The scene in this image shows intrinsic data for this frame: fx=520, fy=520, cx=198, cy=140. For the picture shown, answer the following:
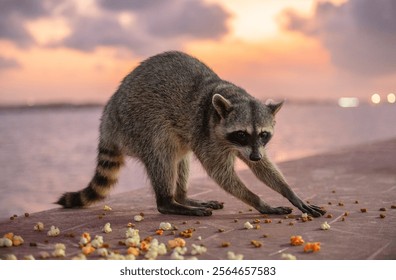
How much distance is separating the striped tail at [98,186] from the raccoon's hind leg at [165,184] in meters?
0.47

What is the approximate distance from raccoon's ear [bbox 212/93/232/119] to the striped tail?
1129mm

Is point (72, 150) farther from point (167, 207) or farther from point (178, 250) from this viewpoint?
point (178, 250)

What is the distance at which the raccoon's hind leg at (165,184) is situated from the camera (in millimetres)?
4672

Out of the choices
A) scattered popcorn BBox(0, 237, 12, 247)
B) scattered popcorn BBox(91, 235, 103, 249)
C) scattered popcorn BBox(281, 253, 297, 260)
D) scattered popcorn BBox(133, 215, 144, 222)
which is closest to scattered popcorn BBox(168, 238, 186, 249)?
scattered popcorn BBox(91, 235, 103, 249)

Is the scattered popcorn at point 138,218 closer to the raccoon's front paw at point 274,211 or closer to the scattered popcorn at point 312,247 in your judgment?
the raccoon's front paw at point 274,211

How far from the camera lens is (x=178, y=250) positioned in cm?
345

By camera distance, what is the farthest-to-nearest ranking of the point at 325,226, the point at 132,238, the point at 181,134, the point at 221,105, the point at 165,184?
the point at 181,134, the point at 165,184, the point at 221,105, the point at 325,226, the point at 132,238

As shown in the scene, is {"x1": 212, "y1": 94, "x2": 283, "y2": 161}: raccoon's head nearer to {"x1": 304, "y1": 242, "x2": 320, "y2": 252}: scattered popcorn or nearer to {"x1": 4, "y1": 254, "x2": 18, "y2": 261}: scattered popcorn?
{"x1": 304, "y1": 242, "x2": 320, "y2": 252}: scattered popcorn

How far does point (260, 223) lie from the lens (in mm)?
4316

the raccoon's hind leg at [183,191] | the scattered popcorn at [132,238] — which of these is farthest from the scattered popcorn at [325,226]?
the scattered popcorn at [132,238]

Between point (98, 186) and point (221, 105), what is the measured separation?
1.42 m

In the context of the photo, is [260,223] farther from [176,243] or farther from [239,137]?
[176,243]

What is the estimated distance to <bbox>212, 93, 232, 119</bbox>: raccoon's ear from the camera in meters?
4.50

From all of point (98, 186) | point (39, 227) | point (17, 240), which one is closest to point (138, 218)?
point (98, 186)
